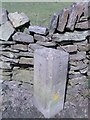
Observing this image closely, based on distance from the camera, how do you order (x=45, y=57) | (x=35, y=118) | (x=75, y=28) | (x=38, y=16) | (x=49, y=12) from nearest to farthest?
1. (x=45, y=57)
2. (x=35, y=118)
3. (x=75, y=28)
4. (x=38, y=16)
5. (x=49, y=12)

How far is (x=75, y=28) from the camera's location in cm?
387

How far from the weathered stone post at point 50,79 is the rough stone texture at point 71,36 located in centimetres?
35

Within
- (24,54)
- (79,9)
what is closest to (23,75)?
(24,54)

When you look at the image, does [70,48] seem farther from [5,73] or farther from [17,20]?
[5,73]

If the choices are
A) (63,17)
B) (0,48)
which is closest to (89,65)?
(63,17)

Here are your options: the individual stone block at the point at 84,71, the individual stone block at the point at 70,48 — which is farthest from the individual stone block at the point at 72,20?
the individual stone block at the point at 84,71

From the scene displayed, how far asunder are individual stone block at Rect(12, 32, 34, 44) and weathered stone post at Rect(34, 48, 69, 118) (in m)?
0.48

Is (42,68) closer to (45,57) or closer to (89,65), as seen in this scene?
(45,57)

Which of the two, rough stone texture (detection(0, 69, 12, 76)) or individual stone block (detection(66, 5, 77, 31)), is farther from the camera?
rough stone texture (detection(0, 69, 12, 76))

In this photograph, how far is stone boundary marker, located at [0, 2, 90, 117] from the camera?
3789 mm

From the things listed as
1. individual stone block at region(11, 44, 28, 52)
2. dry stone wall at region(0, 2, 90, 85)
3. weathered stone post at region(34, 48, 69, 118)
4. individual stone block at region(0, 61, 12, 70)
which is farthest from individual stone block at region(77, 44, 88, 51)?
individual stone block at region(0, 61, 12, 70)

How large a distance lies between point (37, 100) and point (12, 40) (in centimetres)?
113

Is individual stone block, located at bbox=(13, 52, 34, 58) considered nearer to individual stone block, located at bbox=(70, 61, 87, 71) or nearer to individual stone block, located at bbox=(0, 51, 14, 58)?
individual stone block, located at bbox=(0, 51, 14, 58)

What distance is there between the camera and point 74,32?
3.88 metres
